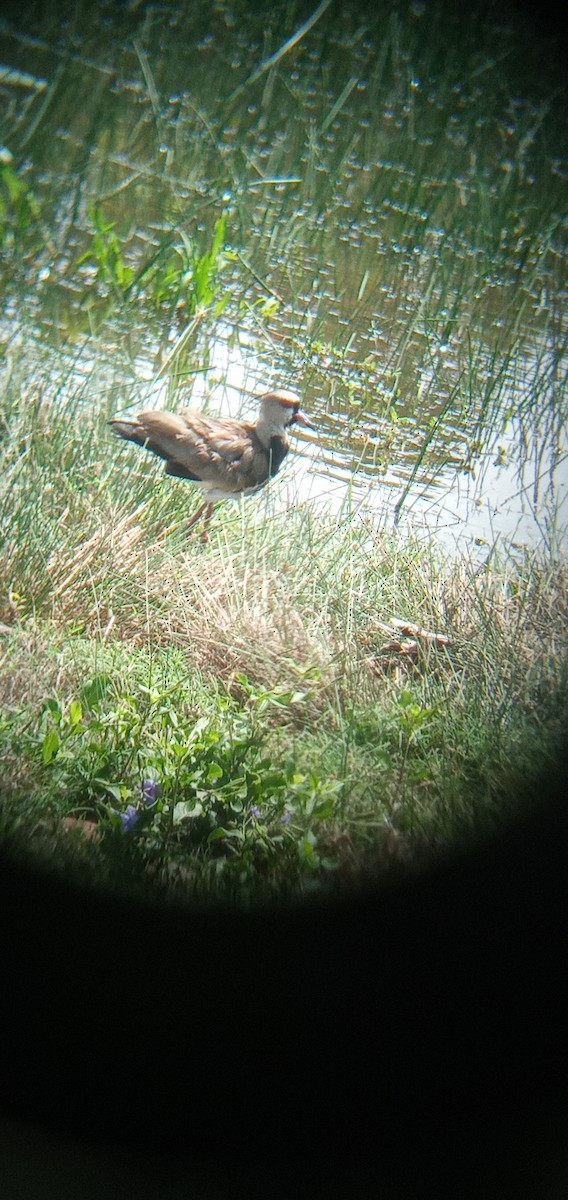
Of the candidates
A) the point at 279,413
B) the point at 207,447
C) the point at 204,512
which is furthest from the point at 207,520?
the point at 279,413

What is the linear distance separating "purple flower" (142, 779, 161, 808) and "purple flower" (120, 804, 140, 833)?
25mm

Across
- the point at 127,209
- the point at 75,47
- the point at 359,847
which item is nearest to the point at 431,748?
the point at 359,847

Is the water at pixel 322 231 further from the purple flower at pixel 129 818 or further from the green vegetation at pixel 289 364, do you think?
the purple flower at pixel 129 818

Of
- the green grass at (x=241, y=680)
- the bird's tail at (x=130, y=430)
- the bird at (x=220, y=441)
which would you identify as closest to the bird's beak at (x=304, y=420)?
the bird at (x=220, y=441)

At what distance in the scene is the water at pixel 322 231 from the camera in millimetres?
1582

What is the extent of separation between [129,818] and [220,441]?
699 millimetres

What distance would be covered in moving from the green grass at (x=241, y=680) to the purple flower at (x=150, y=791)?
0.01m

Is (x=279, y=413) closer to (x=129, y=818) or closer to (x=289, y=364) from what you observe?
(x=289, y=364)

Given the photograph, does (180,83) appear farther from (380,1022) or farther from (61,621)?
(380,1022)

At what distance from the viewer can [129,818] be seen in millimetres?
1366

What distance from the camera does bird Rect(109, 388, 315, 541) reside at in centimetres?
158

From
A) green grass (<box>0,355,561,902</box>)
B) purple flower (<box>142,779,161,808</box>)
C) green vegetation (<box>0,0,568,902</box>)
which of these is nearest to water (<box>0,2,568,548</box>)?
green vegetation (<box>0,0,568,902</box>)

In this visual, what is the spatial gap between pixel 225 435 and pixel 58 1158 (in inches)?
48.3

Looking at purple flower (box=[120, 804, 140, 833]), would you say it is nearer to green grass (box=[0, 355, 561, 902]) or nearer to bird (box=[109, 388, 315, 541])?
green grass (box=[0, 355, 561, 902])
